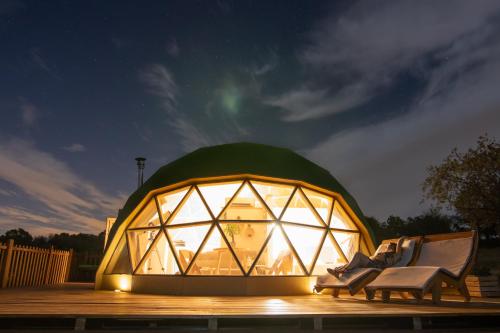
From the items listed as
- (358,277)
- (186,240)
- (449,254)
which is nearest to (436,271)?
(449,254)

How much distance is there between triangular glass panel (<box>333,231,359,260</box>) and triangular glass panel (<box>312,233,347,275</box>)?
283 millimetres

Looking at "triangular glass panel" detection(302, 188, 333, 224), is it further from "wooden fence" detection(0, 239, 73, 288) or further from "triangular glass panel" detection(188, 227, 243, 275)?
"wooden fence" detection(0, 239, 73, 288)

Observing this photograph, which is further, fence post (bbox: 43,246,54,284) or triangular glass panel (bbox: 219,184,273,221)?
fence post (bbox: 43,246,54,284)

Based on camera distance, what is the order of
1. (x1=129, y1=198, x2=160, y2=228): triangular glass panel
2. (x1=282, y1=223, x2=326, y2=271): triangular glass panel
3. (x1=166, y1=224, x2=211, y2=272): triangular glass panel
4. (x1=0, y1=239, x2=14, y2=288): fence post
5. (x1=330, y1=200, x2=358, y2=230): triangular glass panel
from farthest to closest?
(x1=0, y1=239, x2=14, y2=288): fence post, (x1=330, y1=200, x2=358, y2=230): triangular glass panel, (x1=129, y1=198, x2=160, y2=228): triangular glass panel, (x1=282, y1=223, x2=326, y2=271): triangular glass panel, (x1=166, y1=224, x2=211, y2=272): triangular glass panel

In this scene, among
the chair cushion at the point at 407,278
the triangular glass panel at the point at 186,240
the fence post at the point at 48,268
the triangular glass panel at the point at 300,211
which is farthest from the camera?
the fence post at the point at 48,268

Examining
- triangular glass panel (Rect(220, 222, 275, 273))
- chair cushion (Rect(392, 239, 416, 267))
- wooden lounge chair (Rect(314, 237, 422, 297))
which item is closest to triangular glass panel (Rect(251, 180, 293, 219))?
triangular glass panel (Rect(220, 222, 275, 273))

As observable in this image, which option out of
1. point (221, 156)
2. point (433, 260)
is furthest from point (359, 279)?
point (221, 156)

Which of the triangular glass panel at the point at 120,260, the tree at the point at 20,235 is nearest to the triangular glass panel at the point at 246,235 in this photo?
the triangular glass panel at the point at 120,260

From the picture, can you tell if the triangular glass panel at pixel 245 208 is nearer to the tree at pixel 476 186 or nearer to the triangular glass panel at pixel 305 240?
the triangular glass panel at pixel 305 240

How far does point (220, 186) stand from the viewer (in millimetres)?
9281

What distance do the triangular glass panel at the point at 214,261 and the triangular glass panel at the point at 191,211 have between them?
61 cm

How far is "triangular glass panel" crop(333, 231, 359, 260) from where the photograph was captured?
9.47 meters

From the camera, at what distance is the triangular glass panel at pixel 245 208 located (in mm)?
9000

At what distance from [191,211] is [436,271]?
17.7 ft
